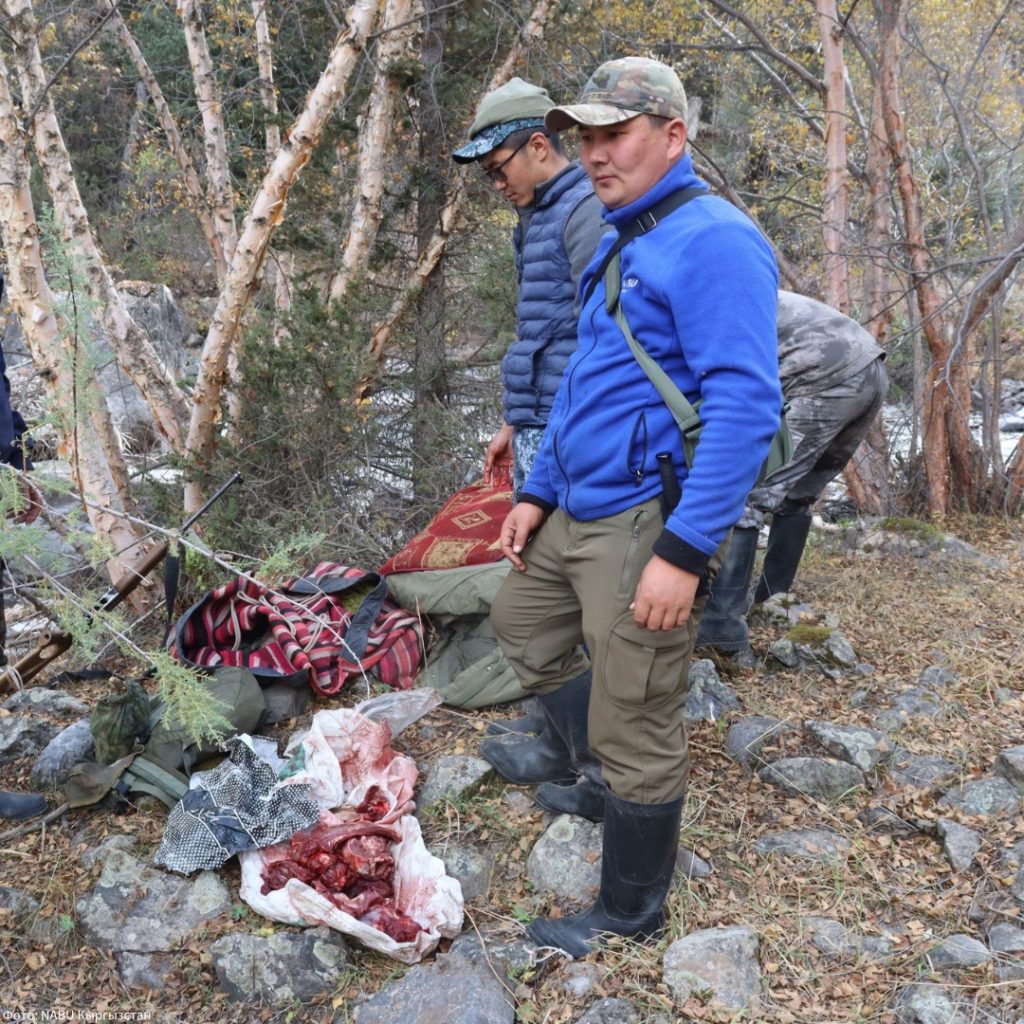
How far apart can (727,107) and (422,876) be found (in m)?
11.9

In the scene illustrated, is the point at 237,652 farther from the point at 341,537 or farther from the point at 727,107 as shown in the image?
the point at 727,107

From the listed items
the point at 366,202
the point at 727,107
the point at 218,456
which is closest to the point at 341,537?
the point at 218,456

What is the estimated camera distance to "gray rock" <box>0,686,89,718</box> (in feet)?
12.4

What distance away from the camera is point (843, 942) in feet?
7.72

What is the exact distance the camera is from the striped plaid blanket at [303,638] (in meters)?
3.69

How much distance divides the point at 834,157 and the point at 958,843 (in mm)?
4888

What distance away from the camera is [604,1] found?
7949 mm

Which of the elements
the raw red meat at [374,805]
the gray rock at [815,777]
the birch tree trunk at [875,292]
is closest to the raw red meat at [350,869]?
the raw red meat at [374,805]

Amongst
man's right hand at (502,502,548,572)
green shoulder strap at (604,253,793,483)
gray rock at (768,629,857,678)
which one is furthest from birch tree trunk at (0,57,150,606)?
gray rock at (768,629,857,678)

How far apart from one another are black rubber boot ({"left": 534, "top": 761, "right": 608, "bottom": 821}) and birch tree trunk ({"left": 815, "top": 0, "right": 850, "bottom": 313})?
14.0 feet

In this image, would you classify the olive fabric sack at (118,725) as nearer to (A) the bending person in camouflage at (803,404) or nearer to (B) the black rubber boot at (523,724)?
(B) the black rubber boot at (523,724)

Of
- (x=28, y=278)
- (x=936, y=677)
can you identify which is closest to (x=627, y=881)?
(x=936, y=677)

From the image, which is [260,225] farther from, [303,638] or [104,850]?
[104,850]

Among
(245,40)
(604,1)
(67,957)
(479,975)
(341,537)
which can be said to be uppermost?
(604,1)
